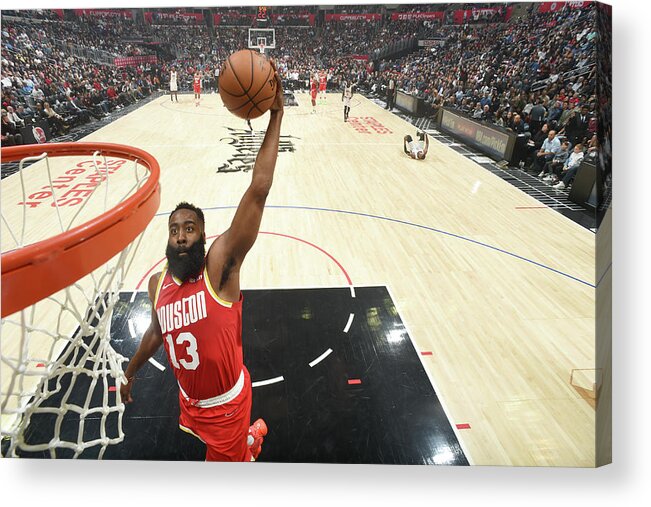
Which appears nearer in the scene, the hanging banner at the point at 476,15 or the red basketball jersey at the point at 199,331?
the red basketball jersey at the point at 199,331

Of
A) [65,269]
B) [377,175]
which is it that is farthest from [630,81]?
[377,175]

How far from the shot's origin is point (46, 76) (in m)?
8.23

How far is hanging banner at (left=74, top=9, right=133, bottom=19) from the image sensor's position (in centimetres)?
498

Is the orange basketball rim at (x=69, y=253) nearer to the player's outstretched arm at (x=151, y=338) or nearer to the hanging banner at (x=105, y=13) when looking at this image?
the player's outstretched arm at (x=151, y=338)

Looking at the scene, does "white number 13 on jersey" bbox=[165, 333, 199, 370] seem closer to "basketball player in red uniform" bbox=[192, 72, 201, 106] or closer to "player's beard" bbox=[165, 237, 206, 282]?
"player's beard" bbox=[165, 237, 206, 282]

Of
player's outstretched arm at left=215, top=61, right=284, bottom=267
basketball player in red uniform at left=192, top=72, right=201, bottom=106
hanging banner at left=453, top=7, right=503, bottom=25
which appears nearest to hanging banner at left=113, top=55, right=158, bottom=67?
basketball player in red uniform at left=192, top=72, right=201, bottom=106

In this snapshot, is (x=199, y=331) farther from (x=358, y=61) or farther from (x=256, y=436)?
(x=358, y=61)

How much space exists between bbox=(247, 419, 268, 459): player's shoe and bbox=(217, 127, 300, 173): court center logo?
6.16m

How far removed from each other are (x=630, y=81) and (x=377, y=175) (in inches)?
219

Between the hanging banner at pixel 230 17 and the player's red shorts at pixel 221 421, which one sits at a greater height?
the hanging banner at pixel 230 17

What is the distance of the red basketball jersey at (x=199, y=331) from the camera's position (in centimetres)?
230

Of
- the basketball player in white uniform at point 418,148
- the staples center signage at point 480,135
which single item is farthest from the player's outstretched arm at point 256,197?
the basketball player in white uniform at point 418,148

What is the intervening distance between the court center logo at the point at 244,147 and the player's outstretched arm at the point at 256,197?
6.60 m

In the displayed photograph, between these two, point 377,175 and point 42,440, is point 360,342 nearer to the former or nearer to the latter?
point 42,440
